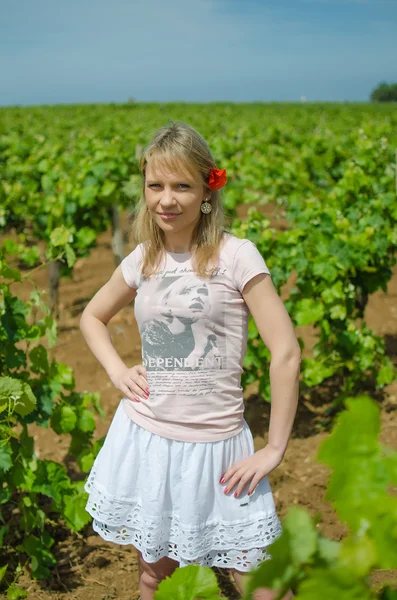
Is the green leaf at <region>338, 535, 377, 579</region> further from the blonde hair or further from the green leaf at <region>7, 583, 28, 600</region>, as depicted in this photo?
the green leaf at <region>7, 583, 28, 600</region>

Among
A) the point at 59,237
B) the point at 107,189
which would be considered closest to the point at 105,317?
the point at 59,237

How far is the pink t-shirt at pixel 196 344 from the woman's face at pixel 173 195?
4.5 inches

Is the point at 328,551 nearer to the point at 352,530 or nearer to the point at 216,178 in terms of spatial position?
the point at 352,530

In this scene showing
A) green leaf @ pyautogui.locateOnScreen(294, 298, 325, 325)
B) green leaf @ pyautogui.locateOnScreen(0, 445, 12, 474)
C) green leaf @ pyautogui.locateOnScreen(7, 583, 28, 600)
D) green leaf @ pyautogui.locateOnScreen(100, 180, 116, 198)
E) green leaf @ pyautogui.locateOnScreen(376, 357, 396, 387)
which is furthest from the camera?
green leaf @ pyautogui.locateOnScreen(100, 180, 116, 198)

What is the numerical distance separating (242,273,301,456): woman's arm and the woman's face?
0.26m

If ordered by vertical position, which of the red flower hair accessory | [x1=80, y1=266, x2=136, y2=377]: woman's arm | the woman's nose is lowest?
[x1=80, y1=266, x2=136, y2=377]: woman's arm

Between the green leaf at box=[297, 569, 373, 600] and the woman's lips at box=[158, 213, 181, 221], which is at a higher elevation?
the woman's lips at box=[158, 213, 181, 221]

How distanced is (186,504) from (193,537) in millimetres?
91

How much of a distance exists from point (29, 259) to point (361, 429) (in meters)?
3.67

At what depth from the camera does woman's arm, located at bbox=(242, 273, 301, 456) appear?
1745mm

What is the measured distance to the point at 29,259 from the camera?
403 centimetres

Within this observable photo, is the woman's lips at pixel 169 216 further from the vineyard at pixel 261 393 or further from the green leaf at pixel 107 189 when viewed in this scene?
the green leaf at pixel 107 189

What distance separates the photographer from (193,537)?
1.81 metres

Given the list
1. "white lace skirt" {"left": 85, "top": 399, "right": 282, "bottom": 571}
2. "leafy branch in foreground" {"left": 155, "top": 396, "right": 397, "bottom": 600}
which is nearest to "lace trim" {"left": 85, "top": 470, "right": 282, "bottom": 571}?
"white lace skirt" {"left": 85, "top": 399, "right": 282, "bottom": 571}
